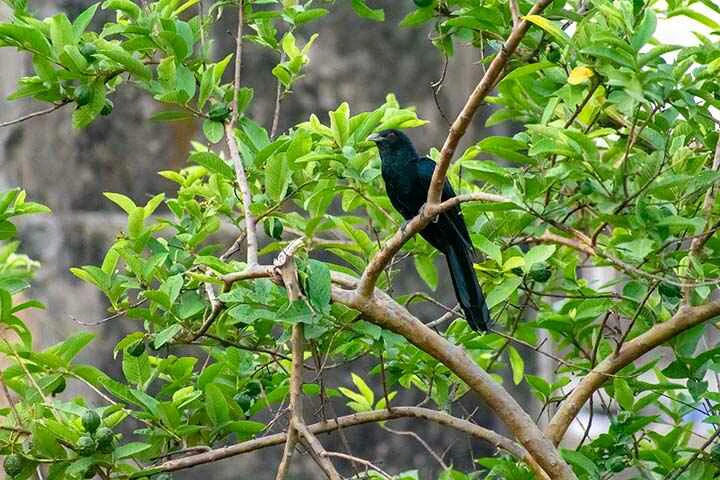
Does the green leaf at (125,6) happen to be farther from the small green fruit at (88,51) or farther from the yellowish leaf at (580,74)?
the yellowish leaf at (580,74)

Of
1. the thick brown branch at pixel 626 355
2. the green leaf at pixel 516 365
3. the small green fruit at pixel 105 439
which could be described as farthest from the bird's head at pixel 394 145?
the small green fruit at pixel 105 439

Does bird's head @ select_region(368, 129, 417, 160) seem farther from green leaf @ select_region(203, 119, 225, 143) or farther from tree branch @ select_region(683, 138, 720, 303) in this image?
tree branch @ select_region(683, 138, 720, 303)

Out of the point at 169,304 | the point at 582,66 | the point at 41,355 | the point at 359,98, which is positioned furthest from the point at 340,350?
the point at 359,98

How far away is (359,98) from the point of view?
6.64 metres

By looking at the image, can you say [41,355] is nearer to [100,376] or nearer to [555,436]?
[100,376]

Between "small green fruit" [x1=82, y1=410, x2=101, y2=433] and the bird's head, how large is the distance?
1.88 m

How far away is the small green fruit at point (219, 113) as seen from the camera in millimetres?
3387

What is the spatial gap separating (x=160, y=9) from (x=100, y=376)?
3.22ft

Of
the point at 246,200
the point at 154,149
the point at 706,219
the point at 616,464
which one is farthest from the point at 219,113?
the point at 154,149

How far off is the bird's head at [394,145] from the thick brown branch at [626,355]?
60.2 inches

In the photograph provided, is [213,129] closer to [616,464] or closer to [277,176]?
[277,176]

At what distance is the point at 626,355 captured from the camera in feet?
10.4

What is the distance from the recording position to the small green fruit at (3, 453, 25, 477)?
2.97 meters

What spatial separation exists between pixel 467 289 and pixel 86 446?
1397mm
